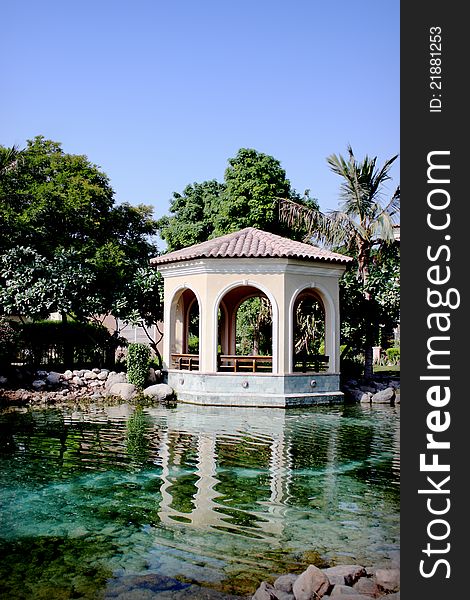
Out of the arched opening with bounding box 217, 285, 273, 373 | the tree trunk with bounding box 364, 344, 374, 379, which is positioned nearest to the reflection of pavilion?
the tree trunk with bounding box 364, 344, 374, 379

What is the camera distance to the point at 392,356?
33.4 m

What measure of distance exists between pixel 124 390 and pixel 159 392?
1124 mm

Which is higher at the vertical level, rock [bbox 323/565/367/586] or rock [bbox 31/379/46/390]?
rock [bbox 31/379/46/390]

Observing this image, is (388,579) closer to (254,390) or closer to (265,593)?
(265,593)

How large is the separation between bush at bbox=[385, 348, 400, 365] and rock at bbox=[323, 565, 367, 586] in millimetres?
27666

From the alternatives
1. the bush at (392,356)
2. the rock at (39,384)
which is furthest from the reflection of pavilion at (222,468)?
the bush at (392,356)

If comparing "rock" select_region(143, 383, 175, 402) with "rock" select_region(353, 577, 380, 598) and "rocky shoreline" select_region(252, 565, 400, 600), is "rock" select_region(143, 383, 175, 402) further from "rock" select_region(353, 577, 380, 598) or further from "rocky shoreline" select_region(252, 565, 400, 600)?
"rock" select_region(353, 577, 380, 598)

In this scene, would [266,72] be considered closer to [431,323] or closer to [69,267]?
[431,323]

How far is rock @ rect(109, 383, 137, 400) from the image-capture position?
19.6 m

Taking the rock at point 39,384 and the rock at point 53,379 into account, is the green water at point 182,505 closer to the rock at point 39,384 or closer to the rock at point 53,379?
the rock at point 39,384

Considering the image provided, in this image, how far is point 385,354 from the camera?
3466cm

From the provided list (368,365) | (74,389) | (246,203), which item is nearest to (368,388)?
(368,365)

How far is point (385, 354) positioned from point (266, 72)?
26328 millimetres

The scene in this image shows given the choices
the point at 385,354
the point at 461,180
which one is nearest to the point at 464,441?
the point at 461,180
